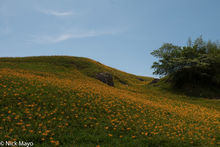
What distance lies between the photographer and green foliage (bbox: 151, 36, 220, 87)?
32.8 metres

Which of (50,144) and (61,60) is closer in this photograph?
(50,144)

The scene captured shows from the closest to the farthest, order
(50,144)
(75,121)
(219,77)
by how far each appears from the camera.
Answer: (50,144)
(75,121)
(219,77)

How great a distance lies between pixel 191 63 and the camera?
32969mm

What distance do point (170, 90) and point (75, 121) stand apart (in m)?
31.4

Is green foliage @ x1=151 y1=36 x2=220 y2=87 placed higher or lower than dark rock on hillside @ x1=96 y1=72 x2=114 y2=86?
higher

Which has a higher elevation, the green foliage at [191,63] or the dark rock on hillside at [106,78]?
the green foliage at [191,63]

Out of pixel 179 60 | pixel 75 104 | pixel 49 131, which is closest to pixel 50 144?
pixel 49 131

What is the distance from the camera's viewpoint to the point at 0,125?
764cm

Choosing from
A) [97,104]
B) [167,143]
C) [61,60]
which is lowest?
[167,143]

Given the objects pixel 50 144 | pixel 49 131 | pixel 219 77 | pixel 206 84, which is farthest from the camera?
pixel 206 84

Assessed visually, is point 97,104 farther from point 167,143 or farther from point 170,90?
point 170,90

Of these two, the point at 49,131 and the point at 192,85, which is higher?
the point at 192,85

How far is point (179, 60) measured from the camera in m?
32.6

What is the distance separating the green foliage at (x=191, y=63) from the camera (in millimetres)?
32781
